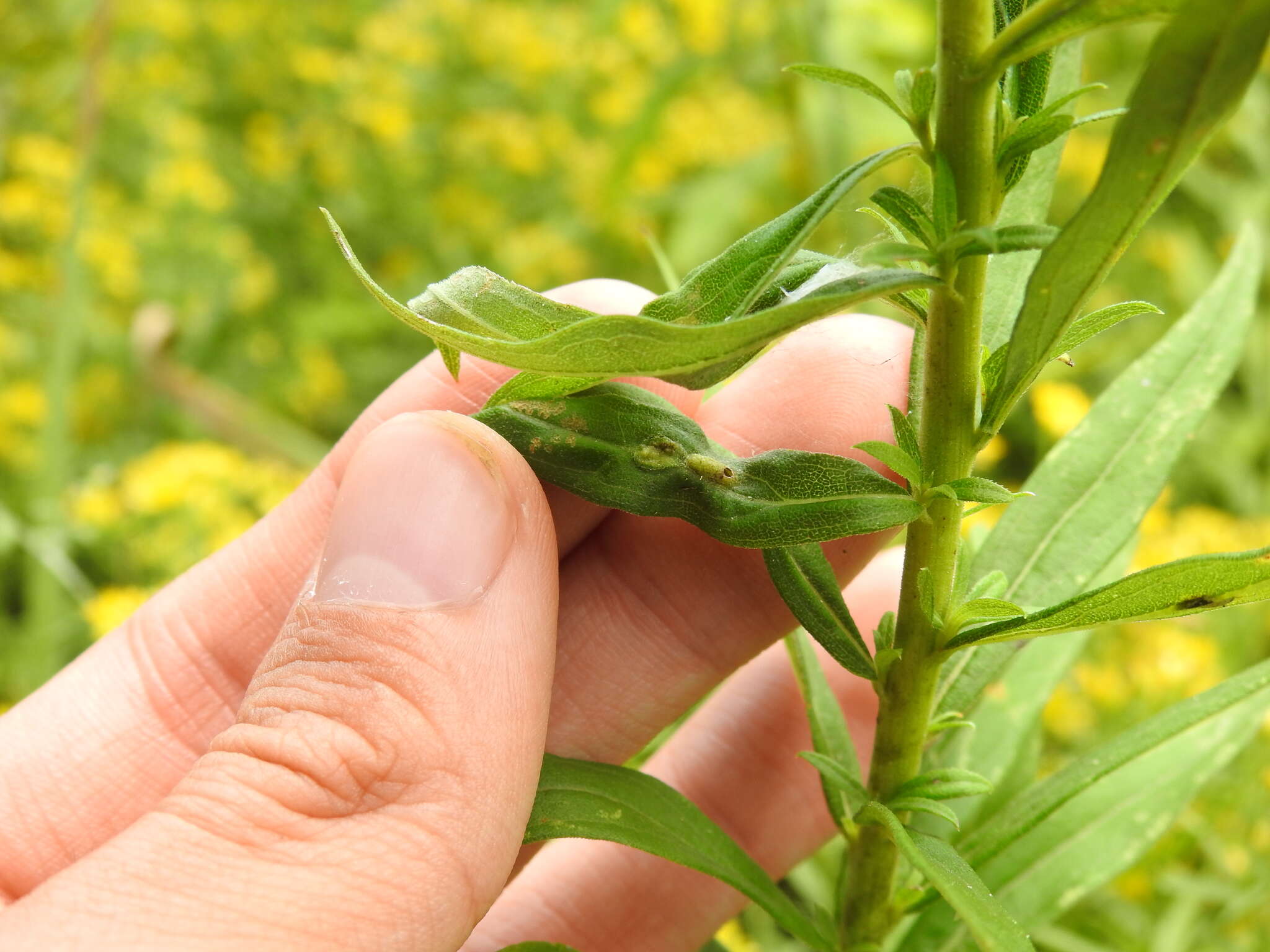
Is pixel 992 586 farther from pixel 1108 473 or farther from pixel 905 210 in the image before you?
pixel 905 210

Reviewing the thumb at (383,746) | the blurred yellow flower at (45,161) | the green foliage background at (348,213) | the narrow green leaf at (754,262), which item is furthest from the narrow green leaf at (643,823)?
the blurred yellow flower at (45,161)

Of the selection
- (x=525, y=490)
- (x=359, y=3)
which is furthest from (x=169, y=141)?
(x=525, y=490)

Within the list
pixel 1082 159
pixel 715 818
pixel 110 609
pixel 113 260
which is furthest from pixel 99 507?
pixel 1082 159

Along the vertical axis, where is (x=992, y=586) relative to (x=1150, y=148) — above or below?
below

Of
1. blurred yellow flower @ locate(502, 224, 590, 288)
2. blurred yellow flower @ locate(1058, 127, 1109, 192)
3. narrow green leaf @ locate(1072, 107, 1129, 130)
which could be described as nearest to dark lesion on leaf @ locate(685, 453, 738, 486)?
narrow green leaf @ locate(1072, 107, 1129, 130)

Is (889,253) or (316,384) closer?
(889,253)

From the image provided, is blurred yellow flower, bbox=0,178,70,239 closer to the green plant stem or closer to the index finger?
the index finger
